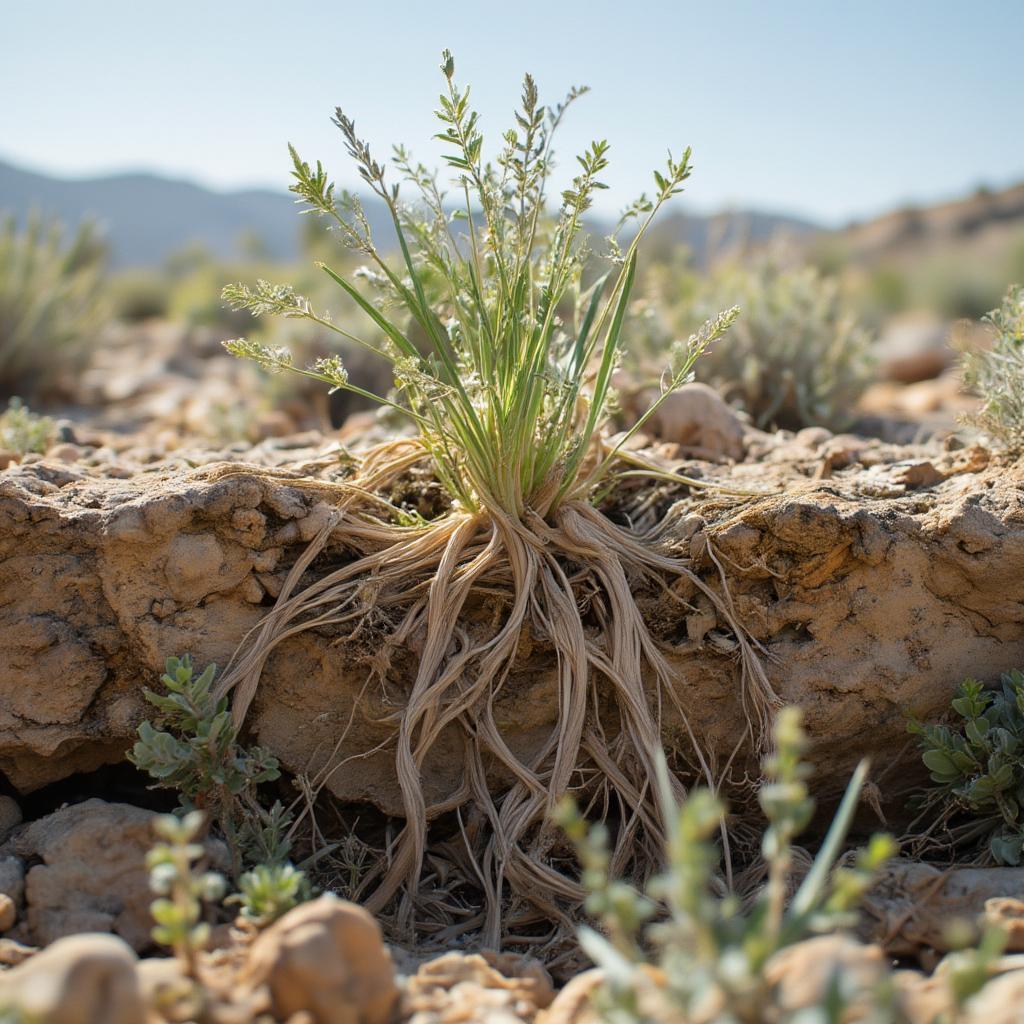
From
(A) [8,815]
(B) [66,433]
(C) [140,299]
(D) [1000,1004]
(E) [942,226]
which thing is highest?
(E) [942,226]

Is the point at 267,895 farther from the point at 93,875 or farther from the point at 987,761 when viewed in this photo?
the point at 987,761

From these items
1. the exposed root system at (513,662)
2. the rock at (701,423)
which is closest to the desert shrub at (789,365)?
the rock at (701,423)

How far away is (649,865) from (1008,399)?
65.1 inches

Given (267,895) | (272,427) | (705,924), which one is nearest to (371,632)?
(267,895)

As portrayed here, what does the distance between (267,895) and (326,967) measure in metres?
0.26

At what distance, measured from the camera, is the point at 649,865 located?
7.38 ft

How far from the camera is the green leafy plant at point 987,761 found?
2.16 m

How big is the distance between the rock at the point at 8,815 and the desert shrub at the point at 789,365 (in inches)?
134

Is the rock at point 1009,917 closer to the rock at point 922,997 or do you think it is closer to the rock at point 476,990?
the rock at point 922,997

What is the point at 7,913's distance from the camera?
192 cm

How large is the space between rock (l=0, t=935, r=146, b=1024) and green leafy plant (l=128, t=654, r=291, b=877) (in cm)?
63

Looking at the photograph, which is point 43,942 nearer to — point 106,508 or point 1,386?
point 106,508

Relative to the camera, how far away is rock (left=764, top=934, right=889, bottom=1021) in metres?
1.33

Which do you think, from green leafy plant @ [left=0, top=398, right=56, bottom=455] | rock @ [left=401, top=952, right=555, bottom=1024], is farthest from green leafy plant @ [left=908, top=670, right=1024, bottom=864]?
green leafy plant @ [left=0, top=398, right=56, bottom=455]
